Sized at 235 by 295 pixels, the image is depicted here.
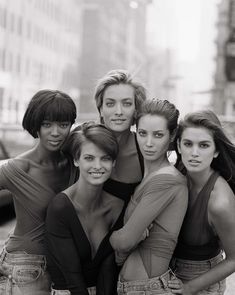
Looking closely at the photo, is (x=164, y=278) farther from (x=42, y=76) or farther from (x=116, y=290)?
(x=42, y=76)

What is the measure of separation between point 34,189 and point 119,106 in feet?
2.56

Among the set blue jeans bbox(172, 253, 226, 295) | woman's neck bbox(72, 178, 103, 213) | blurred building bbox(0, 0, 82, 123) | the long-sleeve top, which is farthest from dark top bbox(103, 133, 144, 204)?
blurred building bbox(0, 0, 82, 123)

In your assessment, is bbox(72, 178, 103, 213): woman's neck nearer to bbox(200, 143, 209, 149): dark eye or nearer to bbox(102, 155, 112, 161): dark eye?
bbox(102, 155, 112, 161): dark eye

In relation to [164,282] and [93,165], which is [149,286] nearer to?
[164,282]

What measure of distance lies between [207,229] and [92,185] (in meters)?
0.72

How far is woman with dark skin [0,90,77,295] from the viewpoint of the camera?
341 centimetres

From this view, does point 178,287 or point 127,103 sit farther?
point 127,103

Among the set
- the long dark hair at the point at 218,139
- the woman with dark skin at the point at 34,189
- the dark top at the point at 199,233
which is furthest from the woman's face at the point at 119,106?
the dark top at the point at 199,233

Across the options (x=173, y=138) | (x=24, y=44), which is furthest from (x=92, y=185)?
(x=24, y=44)

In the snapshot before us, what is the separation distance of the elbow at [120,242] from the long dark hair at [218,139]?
2.21 ft

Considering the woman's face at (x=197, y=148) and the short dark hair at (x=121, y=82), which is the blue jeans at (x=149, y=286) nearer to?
the woman's face at (x=197, y=148)

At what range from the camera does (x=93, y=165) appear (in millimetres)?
3238

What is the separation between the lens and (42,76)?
6341cm

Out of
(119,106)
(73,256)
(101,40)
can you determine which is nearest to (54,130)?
(119,106)
